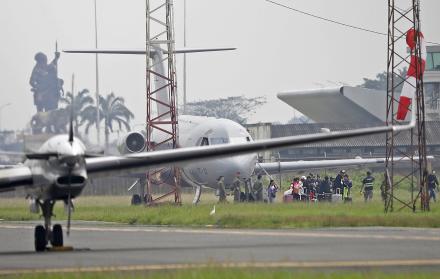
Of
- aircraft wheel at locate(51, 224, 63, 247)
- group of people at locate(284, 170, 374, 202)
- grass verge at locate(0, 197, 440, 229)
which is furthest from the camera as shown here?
group of people at locate(284, 170, 374, 202)

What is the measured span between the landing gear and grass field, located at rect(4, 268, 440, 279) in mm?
6808

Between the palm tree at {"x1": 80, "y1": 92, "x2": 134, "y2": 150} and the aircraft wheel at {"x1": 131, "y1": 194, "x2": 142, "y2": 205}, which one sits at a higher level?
the palm tree at {"x1": 80, "y1": 92, "x2": 134, "y2": 150}

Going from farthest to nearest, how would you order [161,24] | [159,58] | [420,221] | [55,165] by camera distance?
[159,58], [161,24], [420,221], [55,165]

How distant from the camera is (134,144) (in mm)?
59938

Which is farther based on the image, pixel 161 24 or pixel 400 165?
pixel 400 165

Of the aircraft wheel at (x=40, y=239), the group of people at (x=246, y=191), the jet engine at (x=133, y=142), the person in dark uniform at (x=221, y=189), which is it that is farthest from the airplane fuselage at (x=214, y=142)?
the aircraft wheel at (x=40, y=239)

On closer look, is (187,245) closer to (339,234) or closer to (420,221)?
(339,234)

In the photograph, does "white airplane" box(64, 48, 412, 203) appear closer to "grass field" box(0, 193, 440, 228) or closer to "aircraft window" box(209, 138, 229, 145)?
"aircraft window" box(209, 138, 229, 145)

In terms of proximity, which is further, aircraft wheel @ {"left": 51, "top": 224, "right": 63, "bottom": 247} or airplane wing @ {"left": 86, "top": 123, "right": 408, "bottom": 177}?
aircraft wheel @ {"left": 51, "top": 224, "right": 63, "bottom": 247}

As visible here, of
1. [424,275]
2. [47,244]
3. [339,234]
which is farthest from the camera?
[339,234]

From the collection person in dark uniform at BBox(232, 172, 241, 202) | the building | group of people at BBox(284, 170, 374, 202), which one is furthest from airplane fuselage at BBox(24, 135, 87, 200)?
the building

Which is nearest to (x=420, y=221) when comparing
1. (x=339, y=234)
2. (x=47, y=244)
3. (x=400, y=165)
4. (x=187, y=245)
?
(x=339, y=234)

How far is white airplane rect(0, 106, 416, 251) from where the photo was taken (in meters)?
25.6

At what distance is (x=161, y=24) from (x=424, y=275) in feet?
127
